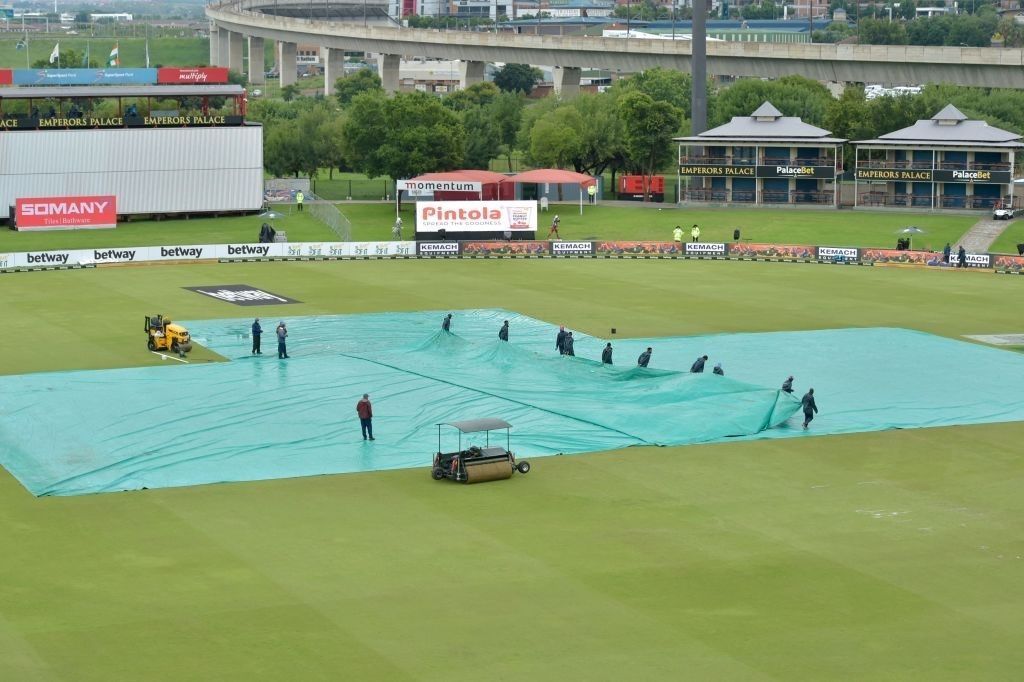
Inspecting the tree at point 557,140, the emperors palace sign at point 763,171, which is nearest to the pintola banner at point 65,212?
the tree at point 557,140

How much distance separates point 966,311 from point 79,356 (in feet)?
125

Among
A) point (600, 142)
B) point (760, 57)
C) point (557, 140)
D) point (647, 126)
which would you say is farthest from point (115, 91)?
point (760, 57)

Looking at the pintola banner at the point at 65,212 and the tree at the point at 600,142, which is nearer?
the pintola banner at the point at 65,212

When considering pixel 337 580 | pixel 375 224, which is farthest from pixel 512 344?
pixel 375 224

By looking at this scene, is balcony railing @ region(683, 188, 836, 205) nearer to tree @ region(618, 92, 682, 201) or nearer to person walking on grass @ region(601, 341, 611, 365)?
tree @ region(618, 92, 682, 201)

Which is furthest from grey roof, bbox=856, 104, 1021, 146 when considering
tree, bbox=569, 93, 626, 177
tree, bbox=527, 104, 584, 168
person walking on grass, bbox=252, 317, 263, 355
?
person walking on grass, bbox=252, 317, 263, 355

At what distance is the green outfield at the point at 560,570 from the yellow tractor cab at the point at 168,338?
7588 millimetres

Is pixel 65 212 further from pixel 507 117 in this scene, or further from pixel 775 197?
pixel 507 117

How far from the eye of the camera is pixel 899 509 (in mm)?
38500

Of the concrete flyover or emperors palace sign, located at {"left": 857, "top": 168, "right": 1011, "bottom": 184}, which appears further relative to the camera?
the concrete flyover

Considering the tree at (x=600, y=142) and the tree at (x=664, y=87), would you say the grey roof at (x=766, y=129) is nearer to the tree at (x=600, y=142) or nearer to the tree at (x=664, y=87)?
the tree at (x=600, y=142)

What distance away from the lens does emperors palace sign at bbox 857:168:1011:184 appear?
4247 inches

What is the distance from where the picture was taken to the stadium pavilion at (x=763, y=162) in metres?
113

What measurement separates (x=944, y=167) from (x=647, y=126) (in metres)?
24.3
